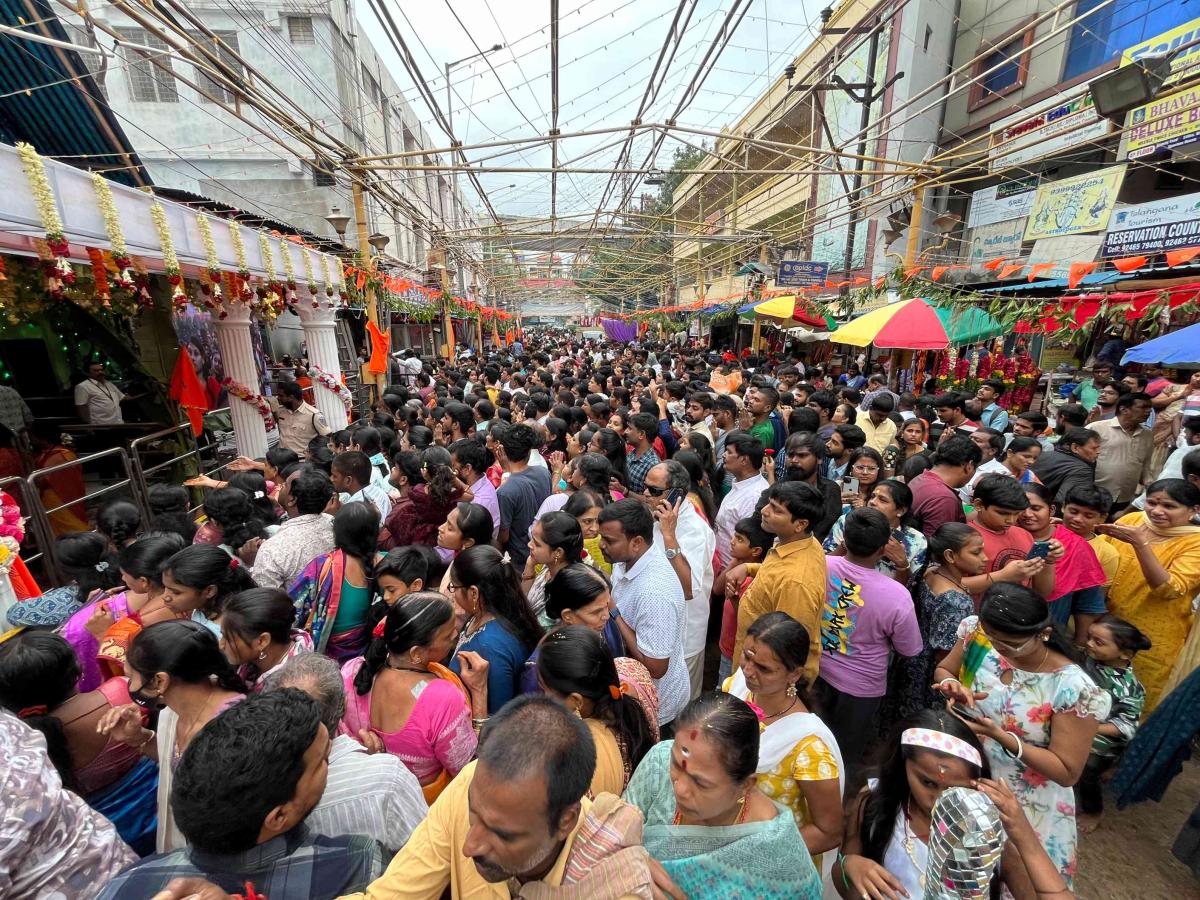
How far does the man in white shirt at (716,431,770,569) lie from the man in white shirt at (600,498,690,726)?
4.12 feet

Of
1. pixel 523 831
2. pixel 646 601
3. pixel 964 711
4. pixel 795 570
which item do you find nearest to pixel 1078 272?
pixel 795 570

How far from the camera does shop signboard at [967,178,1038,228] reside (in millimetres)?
10125

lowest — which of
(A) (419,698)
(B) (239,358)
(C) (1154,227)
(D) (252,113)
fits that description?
(A) (419,698)

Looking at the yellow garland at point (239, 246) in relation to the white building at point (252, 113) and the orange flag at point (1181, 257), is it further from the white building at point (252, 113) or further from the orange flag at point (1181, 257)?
the orange flag at point (1181, 257)

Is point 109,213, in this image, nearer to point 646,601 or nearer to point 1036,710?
point 646,601

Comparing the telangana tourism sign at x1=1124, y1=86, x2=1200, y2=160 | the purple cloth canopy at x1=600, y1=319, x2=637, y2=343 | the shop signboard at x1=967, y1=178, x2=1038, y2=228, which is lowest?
the purple cloth canopy at x1=600, y1=319, x2=637, y2=343

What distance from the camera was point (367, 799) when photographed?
146 cm

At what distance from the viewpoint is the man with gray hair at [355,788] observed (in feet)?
4.71

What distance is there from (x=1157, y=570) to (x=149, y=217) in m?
7.09

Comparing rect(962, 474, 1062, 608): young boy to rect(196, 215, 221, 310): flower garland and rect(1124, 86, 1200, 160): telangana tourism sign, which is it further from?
rect(1124, 86, 1200, 160): telangana tourism sign

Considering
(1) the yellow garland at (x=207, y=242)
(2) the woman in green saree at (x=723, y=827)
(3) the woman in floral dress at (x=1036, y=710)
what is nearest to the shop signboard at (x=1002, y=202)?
(3) the woman in floral dress at (x=1036, y=710)

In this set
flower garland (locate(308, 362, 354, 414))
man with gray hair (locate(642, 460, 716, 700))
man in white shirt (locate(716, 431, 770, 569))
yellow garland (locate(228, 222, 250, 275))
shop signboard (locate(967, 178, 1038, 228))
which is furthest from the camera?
shop signboard (locate(967, 178, 1038, 228))

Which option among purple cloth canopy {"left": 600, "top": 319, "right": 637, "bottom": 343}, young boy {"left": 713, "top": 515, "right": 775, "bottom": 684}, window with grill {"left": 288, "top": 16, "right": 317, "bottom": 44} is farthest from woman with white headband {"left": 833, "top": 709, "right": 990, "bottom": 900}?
purple cloth canopy {"left": 600, "top": 319, "right": 637, "bottom": 343}

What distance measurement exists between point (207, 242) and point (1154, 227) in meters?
11.7
